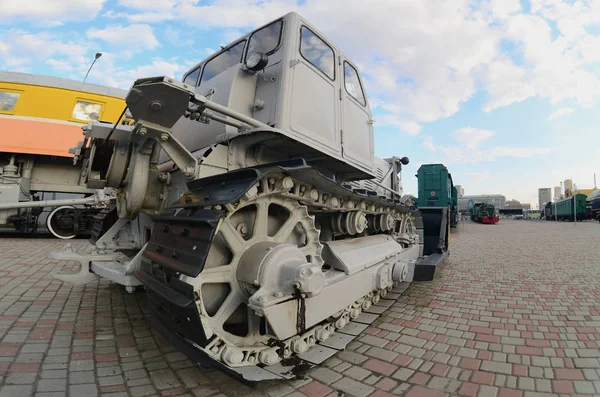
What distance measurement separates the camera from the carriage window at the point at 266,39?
3194 millimetres

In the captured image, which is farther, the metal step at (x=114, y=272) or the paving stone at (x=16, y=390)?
the metal step at (x=114, y=272)

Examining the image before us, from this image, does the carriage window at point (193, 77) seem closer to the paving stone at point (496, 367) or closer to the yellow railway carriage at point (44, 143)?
the paving stone at point (496, 367)

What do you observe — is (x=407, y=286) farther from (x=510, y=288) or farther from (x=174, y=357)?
(x=174, y=357)

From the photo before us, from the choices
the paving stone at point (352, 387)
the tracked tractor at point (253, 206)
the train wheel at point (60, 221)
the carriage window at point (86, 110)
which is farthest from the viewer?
the train wheel at point (60, 221)

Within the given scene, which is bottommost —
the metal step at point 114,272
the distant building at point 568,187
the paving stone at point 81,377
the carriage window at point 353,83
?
the paving stone at point 81,377

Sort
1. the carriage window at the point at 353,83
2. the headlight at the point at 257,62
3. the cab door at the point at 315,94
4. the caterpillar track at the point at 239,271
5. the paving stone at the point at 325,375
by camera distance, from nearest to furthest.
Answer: the caterpillar track at the point at 239,271 → the paving stone at the point at 325,375 → the headlight at the point at 257,62 → the cab door at the point at 315,94 → the carriage window at the point at 353,83

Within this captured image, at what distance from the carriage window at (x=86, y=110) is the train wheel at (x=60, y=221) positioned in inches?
110

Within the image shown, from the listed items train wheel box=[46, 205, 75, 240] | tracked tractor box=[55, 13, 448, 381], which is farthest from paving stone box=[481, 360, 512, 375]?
train wheel box=[46, 205, 75, 240]

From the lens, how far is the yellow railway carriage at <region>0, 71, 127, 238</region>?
8.88 metres

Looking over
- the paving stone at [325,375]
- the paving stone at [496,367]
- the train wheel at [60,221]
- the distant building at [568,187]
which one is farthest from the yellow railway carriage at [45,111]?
the distant building at [568,187]

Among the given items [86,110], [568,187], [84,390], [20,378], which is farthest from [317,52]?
[568,187]

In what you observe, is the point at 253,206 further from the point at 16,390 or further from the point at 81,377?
the point at 16,390

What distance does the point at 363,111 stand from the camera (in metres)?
4.12

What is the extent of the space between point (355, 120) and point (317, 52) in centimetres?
91
